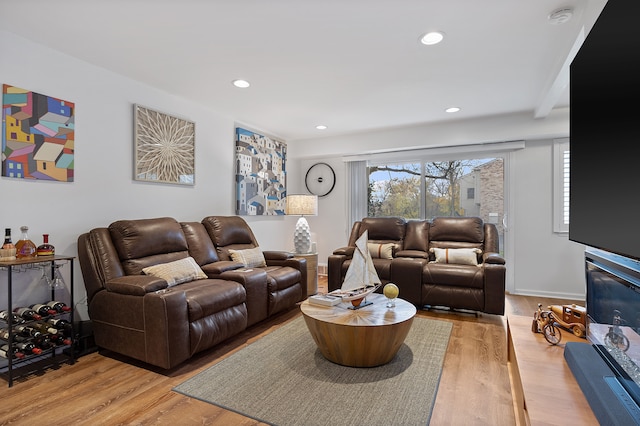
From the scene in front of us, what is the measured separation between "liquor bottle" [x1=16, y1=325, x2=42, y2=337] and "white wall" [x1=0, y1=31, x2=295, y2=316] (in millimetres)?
263

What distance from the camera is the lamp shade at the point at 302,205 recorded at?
4.62 meters

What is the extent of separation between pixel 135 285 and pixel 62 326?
602mm

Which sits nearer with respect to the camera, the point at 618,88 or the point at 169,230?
the point at 618,88

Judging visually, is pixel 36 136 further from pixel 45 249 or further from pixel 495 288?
pixel 495 288

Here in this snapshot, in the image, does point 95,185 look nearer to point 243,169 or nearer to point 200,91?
point 200,91

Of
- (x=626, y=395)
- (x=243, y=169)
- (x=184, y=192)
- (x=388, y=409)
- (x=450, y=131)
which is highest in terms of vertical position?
(x=450, y=131)

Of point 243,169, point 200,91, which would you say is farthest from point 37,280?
point 243,169

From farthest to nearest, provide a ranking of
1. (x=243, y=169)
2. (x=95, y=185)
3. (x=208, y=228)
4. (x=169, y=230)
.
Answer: (x=243, y=169)
(x=208, y=228)
(x=169, y=230)
(x=95, y=185)

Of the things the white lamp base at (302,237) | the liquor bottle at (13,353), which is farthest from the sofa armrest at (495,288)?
the liquor bottle at (13,353)

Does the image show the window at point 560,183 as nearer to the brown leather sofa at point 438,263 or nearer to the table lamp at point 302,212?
the brown leather sofa at point 438,263

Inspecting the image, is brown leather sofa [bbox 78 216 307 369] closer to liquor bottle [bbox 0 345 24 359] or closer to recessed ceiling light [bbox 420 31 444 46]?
liquor bottle [bbox 0 345 24 359]

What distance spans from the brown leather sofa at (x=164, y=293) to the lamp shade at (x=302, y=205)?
133 centimetres

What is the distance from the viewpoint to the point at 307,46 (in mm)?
2441

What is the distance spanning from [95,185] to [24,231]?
670 millimetres
